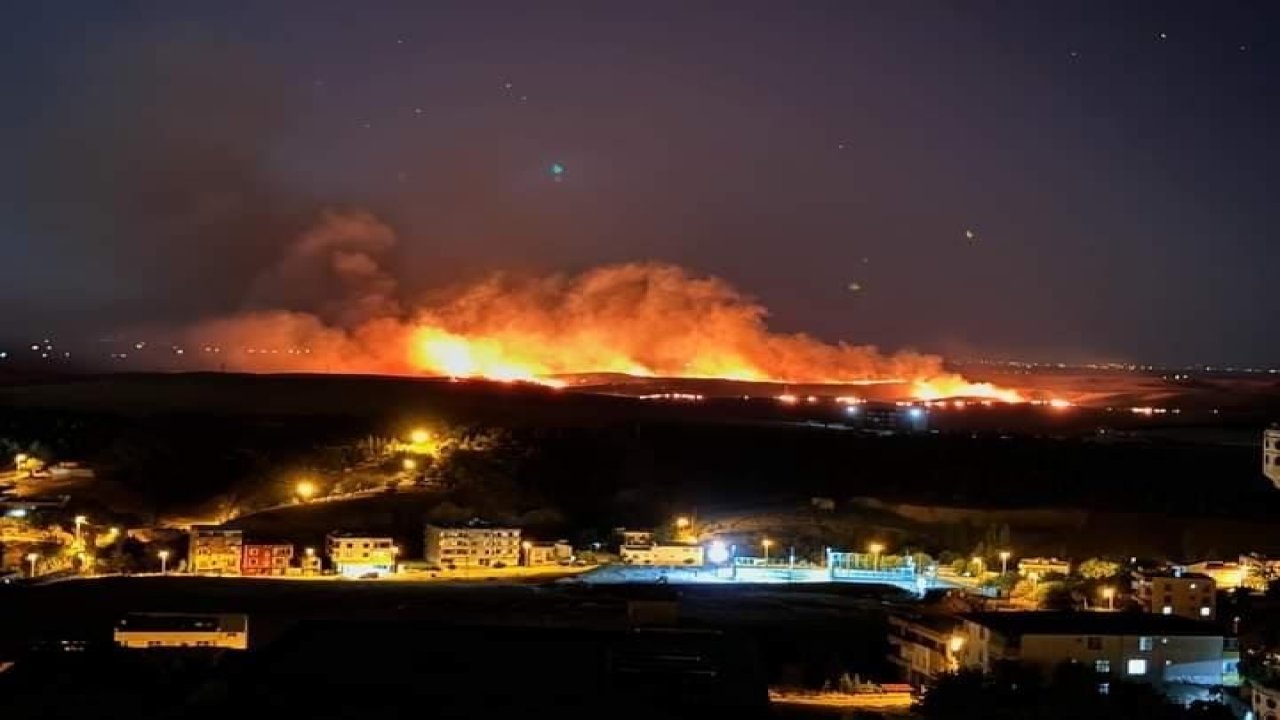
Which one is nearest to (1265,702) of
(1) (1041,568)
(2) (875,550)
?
(1) (1041,568)

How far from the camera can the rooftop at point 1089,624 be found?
507 inches

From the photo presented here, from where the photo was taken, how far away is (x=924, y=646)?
14.1 meters

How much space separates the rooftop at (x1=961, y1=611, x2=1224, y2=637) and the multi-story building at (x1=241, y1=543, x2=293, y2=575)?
10750mm

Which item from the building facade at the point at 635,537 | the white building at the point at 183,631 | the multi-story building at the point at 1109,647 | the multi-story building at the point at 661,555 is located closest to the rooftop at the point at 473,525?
the building facade at the point at 635,537

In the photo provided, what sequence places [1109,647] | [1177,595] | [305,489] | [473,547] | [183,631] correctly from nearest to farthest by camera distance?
[1109,647] → [183,631] → [1177,595] → [473,547] → [305,489]

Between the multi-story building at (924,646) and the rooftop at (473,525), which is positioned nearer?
the multi-story building at (924,646)

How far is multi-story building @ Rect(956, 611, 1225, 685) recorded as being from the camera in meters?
12.7

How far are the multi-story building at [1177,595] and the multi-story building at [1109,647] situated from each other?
3137 millimetres

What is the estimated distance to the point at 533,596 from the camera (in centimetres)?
1812

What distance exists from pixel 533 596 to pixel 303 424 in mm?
17845

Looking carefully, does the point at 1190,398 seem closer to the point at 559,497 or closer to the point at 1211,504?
the point at 1211,504

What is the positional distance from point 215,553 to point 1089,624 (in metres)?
12.6

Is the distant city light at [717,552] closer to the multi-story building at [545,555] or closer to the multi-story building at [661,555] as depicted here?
the multi-story building at [661,555]

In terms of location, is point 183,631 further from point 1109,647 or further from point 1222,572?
point 1222,572
